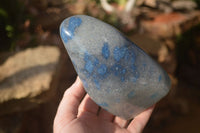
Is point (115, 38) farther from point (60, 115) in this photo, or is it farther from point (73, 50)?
point (60, 115)

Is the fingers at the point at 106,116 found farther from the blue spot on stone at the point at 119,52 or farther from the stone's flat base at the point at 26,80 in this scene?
the stone's flat base at the point at 26,80

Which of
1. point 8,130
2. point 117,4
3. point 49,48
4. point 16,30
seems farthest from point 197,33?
point 8,130

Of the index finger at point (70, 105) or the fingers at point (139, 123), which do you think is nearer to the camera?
the index finger at point (70, 105)

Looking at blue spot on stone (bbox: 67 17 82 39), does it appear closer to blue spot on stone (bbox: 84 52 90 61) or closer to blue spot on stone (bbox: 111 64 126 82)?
blue spot on stone (bbox: 84 52 90 61)

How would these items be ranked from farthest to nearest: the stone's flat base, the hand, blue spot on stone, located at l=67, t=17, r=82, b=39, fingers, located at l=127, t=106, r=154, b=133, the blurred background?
the blurred background → the stone's flat base → fingers, located at l=127, t=106, r=154, b=133 → the hand → blue spot on stone, located at l=67, t=17, r=82, b=39

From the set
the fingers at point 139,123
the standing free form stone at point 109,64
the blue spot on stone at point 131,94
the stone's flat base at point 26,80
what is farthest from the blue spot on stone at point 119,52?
the stone's flat base at point 26,80

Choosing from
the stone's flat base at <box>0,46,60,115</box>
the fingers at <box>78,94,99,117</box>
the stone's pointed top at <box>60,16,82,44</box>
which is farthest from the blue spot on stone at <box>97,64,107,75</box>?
the stone's flat base at <box>0,46,60,115</box>

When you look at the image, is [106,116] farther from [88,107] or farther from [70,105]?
[70,105]
